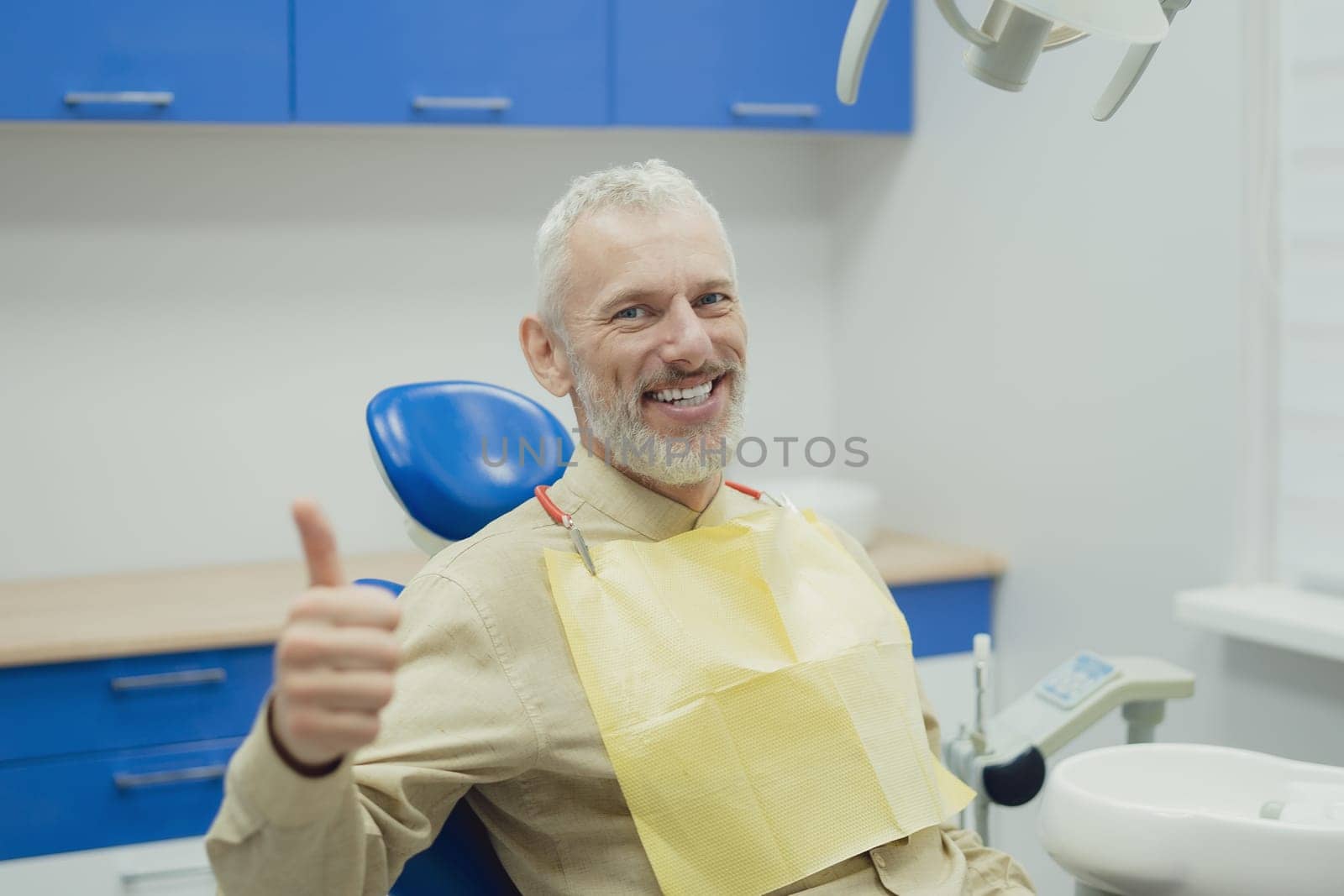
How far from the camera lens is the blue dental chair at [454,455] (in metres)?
1.59

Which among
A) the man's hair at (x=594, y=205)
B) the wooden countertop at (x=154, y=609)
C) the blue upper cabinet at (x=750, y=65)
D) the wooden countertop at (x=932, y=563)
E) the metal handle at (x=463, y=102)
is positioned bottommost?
the wooden countertop at (x=154, y=609)

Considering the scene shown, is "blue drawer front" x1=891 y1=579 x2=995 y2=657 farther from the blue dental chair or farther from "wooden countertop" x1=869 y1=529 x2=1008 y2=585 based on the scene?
the blue dental chair

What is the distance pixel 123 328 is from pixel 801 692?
1.86m

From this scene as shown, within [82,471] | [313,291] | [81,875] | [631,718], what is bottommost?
[81,875]

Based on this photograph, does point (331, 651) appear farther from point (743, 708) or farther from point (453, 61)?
point (453, 61)

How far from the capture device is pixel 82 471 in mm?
2668

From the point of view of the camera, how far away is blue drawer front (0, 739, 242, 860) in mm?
2102

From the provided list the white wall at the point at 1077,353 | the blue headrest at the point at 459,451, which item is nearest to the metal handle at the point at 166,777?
the blue headrest at the point at 459,451

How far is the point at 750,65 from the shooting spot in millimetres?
2711

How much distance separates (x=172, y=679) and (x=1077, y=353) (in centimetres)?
167

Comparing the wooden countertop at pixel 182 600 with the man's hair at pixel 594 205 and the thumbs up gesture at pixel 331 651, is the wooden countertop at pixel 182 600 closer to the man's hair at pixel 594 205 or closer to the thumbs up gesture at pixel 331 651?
the man's hair at pixel 594 205

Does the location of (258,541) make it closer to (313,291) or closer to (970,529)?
(313,291)

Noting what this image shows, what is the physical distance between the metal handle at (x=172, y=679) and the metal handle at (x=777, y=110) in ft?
4.89

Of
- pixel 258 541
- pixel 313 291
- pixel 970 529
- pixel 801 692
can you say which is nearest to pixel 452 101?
pixel 313 291
